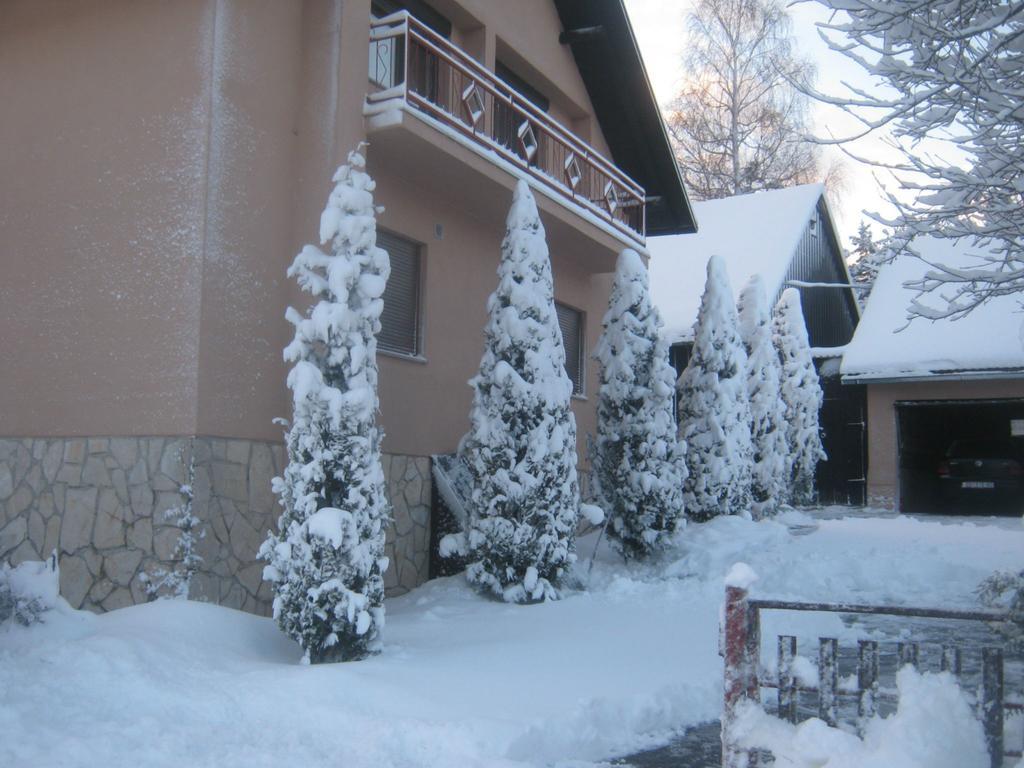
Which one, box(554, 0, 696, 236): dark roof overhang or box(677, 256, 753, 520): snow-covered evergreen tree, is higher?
box(554, 0, 696, 236): dark roof overhang

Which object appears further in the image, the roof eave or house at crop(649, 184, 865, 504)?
house at crop(649, 184, 865, 504)

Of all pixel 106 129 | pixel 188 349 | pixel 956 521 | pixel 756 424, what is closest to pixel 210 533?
pixel 188 349

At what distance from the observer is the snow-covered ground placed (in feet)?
17.7

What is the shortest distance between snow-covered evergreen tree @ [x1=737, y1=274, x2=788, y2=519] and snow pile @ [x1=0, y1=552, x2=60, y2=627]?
11.3 meters

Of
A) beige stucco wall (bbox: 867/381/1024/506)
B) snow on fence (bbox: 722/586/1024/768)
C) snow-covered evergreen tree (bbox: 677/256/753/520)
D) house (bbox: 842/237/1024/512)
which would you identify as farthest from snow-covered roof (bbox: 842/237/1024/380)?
snow on fence (bbox: 722/586/1024/768)

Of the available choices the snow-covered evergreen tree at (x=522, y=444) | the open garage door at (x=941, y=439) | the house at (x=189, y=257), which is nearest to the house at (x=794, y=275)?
the open garage door at (x=941, y=439)

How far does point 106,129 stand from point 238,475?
3.59m

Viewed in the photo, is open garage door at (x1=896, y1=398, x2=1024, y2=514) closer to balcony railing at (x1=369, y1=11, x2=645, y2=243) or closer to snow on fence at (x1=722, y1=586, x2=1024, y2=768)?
balcony railing at (x1=369, y1=11, x2=645, y2=243)

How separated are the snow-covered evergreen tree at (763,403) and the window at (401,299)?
693 centimetres

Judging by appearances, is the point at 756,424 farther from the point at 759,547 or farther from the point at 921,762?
the point at 921,762

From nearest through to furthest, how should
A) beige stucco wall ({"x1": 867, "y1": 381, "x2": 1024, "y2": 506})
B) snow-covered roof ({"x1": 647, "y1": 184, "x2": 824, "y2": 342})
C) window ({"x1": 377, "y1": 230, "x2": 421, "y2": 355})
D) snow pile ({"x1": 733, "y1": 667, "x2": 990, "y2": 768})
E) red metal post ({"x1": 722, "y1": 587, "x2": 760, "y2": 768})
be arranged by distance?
1. snow pile ({"x1": 733, "y1": 667, "x2": 990, "y2": 768})
2. red metal post ({"x1": 722, "y1": 587, "x2": 760, "y2": 768})
3. window ({"x1": 377, "y1": 230, "x2": 421, "y2": 355})
4. beige stucco wall ({"x1": 867, "y1": 381, "x2": 1024, "y2": 506})
5. snow-covered roof ({"x1": 647, "y1": 184, "x2": 824, "y2": 342})

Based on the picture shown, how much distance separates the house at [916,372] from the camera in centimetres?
1814

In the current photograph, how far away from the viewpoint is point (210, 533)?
8.55m

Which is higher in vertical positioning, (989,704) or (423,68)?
(423,68)
